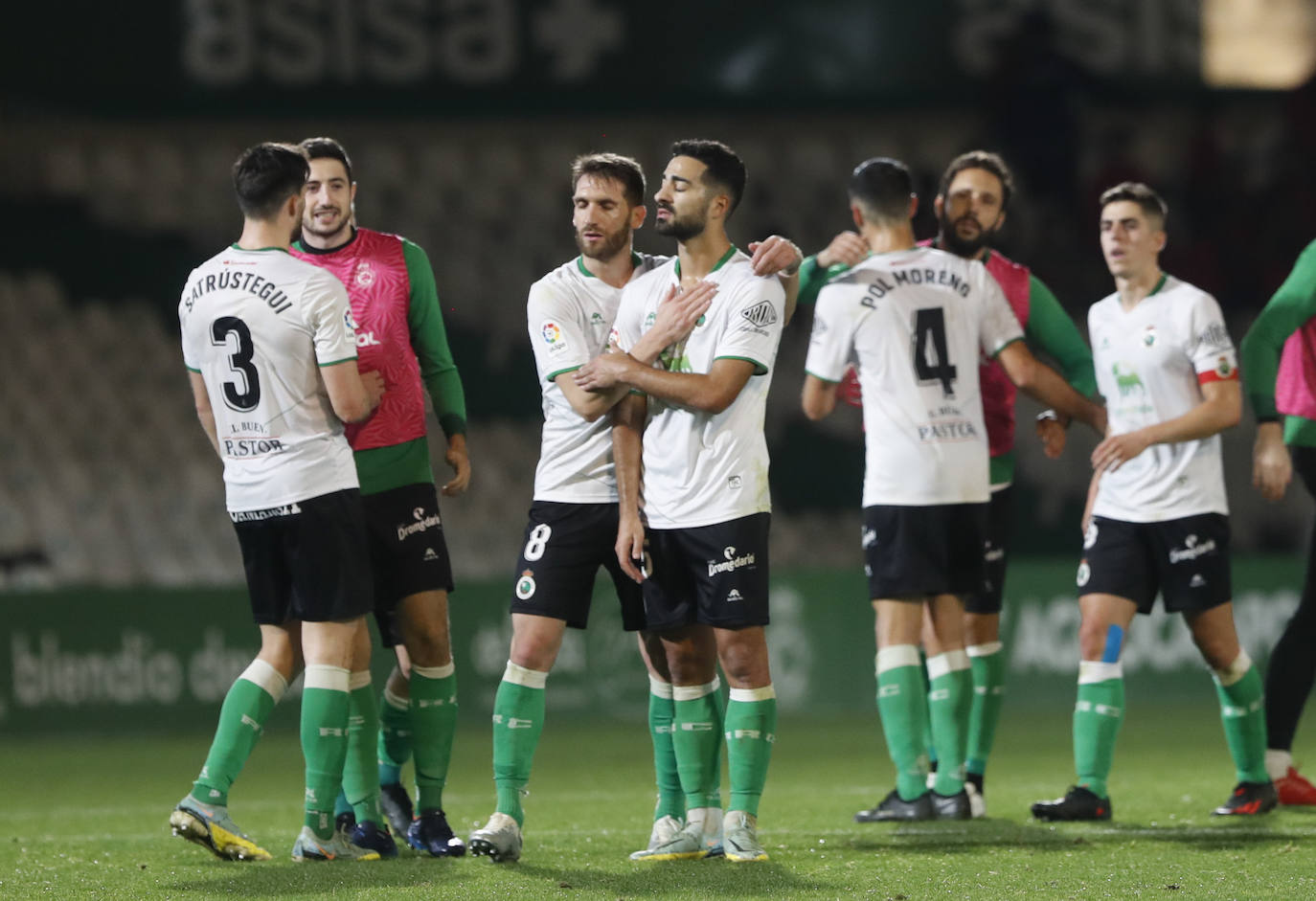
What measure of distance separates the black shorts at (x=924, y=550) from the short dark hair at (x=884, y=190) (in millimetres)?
1057

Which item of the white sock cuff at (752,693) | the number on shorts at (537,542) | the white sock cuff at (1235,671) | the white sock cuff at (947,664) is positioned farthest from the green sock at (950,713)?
the number on shorts at (537,542)

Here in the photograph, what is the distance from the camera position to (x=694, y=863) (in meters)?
4.94

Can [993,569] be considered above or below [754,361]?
below

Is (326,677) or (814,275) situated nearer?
(326,677)

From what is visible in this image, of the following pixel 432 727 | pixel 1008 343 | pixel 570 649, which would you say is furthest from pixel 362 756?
pixel 570 649

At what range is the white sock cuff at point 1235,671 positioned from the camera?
6062mm

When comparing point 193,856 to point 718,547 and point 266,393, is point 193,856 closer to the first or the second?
point 266,393

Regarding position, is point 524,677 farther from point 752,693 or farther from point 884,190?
point 884,190

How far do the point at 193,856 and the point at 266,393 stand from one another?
1.49 metres

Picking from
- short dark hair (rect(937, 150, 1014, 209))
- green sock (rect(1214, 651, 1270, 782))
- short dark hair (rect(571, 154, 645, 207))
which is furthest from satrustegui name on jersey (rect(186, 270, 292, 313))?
green sock (rect(1214, 651, 1270, 782))

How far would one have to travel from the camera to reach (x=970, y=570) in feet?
19.6

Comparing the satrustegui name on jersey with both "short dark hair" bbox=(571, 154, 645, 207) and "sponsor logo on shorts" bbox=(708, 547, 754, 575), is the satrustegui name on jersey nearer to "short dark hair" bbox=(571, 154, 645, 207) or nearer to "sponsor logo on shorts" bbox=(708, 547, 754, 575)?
"short dark hair" bbox=(571, 154, 645, 207)

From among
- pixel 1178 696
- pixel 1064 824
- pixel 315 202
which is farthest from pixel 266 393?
pixel 1178 696

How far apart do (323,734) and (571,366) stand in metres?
1.29
